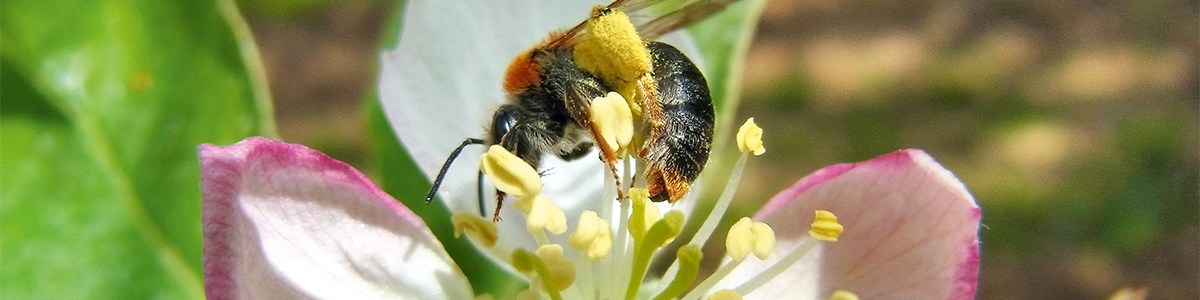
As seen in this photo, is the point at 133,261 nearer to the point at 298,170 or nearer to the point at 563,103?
the point at 298,170

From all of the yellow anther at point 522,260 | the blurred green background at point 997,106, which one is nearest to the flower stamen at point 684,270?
the yellow anther at point 522,260

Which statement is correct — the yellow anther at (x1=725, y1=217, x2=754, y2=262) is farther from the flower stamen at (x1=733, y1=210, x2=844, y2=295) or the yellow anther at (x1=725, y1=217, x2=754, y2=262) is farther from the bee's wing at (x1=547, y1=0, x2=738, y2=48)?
the bee's wing at (x1=547, y1=0, x2=738, y2=48)

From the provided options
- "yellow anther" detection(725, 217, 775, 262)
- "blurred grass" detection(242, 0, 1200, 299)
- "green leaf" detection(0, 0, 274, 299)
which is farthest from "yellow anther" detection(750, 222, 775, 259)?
"blurred grass" detection(242, 0, 1200, 299)

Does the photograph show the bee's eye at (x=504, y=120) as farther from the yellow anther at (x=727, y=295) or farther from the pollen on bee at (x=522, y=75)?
the yellow anther at (x=727, y=295)

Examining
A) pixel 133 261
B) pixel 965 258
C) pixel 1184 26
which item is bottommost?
pixel 1184 26

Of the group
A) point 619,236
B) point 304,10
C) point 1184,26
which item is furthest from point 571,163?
point 1184,26

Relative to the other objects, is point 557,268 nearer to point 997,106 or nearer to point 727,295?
point 727,295
